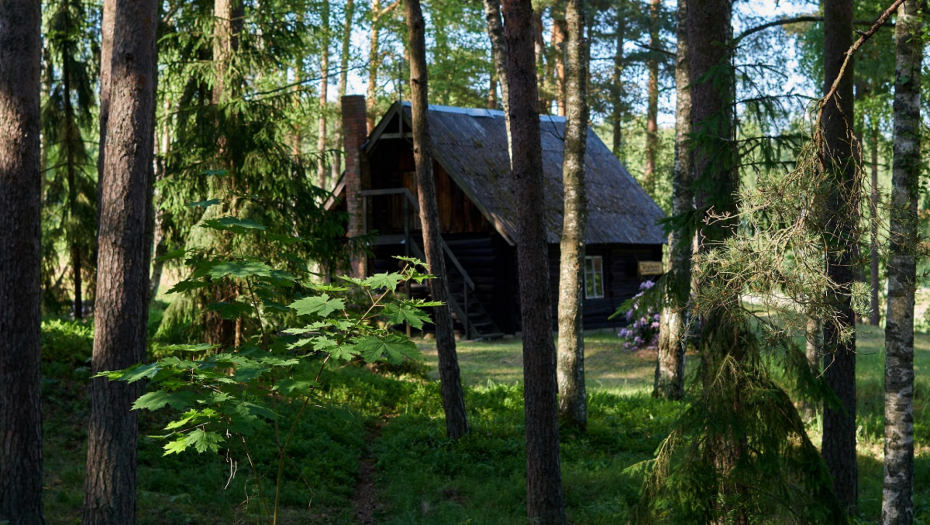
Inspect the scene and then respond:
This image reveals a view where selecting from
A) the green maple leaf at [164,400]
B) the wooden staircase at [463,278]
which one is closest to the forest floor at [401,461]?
the green maple leaf at [164,400]

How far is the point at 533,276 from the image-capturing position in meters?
8.49

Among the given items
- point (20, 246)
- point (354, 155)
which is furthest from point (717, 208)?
point (354, 155)

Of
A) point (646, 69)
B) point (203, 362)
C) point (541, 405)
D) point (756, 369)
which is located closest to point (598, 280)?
point (646, 69)

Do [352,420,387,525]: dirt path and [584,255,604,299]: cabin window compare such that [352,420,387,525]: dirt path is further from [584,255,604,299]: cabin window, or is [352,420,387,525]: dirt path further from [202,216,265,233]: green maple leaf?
[584,255,604,299]: cabin window

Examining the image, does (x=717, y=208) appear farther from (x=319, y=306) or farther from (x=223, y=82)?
(x=223, y=82)

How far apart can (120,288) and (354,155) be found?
616 inches

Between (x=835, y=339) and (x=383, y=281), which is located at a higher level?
(x=383, y=281)

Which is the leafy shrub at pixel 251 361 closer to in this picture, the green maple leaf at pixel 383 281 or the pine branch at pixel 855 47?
the green maple leaf at pixel 383 281

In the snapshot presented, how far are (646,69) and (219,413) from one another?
3399cm

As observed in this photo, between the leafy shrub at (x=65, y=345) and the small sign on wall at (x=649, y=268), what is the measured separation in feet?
54.7

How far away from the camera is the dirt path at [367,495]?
29.8 feet

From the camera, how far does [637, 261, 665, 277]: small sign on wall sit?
1021 inches

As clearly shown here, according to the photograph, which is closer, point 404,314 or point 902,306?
point 404,314

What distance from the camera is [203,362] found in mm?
4965
